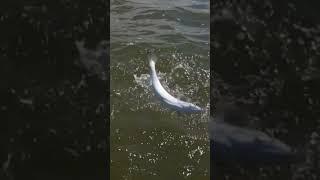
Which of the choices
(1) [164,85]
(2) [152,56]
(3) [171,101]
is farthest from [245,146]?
(2) [152,56]

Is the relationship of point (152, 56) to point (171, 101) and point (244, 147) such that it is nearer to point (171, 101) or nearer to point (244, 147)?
point (171, 101)

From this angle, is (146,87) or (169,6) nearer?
(146,87)

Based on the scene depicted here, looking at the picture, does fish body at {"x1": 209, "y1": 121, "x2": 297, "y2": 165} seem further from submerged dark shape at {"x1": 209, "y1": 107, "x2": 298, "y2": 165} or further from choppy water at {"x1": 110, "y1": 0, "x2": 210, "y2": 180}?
choppy water at {"x1": 110, "y1": 0, "x2": 210, "y2": 180}

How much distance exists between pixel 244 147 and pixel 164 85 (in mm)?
3933

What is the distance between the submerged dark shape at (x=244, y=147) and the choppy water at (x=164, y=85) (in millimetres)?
2594

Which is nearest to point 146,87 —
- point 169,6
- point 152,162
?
point 152,162

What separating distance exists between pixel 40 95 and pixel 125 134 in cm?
344

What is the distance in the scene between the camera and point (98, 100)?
1.86 m

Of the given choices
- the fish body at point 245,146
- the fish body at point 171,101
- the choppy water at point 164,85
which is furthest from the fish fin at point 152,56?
the fish body at point 245,146

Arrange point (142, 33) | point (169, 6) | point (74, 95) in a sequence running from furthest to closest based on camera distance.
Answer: point (169, 6) → point (142, 33) → point (74, 95)

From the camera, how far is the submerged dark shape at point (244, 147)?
1982 mm

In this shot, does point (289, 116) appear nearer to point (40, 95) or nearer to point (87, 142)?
point (87, 142)

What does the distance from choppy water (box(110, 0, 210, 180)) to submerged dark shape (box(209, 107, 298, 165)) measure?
102 inches

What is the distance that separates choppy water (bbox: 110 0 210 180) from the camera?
15.9 feet
